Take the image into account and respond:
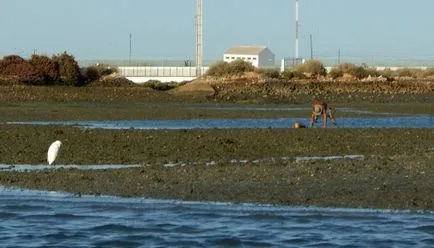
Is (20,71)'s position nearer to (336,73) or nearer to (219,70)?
(219,70)

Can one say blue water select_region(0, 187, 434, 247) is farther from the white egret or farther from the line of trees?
the line of trees

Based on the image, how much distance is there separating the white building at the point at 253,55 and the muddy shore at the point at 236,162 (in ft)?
229

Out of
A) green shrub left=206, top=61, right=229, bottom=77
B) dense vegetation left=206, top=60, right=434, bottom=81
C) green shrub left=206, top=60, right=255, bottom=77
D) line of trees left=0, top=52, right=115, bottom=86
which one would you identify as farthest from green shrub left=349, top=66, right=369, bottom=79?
line of trees left=0, top=52, right=115, bottom=86

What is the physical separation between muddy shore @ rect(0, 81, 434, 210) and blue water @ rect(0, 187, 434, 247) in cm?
81

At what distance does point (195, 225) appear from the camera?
60.3 feet

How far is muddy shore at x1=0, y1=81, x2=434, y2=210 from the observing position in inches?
816

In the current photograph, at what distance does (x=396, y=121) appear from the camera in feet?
142

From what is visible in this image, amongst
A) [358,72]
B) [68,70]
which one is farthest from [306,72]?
[68,70]

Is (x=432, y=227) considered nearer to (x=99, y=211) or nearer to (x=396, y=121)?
(x=99, y=211)

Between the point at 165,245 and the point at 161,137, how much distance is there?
46.6 ft

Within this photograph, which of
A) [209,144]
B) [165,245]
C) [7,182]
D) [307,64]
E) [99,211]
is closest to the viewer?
[165,245]

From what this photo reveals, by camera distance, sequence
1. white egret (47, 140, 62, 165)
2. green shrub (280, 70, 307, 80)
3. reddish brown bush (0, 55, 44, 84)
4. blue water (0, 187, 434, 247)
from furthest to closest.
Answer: green shrub (280, 70, 307, 80), reddish brown bush (0, 55, 44, 84), white egret (47, 140, 62, 165), blue water (0, 187, 434, 247)

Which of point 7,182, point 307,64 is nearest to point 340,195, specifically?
point 7,182

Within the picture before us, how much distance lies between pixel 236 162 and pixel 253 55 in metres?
89.0
